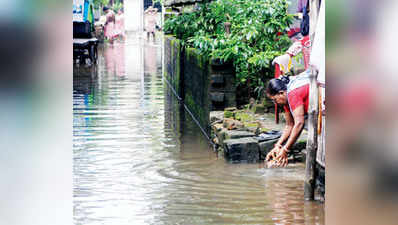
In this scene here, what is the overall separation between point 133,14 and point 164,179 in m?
44.5

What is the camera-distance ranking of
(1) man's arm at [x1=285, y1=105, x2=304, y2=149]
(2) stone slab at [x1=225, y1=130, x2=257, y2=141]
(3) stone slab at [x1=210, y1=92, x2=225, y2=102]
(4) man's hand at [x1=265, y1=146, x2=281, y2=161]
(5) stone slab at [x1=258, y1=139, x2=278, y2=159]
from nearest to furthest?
(1) man's arm at [x1=285, y1=105, x2=304, y2=149], (4) man's hand at [x1=265, y1=146, x2=281, y2=161], (5) stone slab at [x1=258, y1=139, x2=278, y2=159], (2) stone slab at [x1=225, y1=130, x2=257, y2=141], (3) stone slab at [x1=210, y1=92, x2=225, y2=102]

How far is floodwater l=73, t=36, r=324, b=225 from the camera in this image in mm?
6434

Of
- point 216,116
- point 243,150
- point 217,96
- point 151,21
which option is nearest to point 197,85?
point 217,96

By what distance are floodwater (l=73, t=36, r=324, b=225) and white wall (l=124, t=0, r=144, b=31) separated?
119ft

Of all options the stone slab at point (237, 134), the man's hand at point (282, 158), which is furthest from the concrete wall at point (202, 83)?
the man's hand at point (282, 158)

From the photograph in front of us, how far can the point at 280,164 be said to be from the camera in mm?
8516

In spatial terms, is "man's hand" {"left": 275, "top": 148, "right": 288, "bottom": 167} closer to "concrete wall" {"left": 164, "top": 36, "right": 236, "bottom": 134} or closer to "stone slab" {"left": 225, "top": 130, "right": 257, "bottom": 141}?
"stone slab" {"left": 225, "top": 130, "right": 257, "bottom": 141}

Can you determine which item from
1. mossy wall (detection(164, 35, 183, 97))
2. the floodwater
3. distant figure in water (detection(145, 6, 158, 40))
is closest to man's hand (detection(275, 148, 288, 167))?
the floodwater
